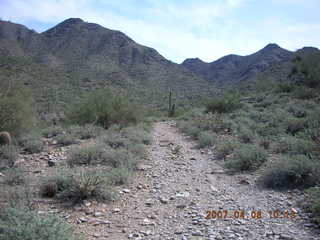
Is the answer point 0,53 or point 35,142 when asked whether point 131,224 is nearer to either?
point 35,142

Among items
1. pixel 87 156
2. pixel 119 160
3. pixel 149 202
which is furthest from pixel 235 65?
pixel 149 202

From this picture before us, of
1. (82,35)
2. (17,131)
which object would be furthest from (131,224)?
(82,35)

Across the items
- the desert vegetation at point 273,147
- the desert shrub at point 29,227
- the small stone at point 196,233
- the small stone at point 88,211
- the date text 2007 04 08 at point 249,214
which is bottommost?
the small stone at point 88,211

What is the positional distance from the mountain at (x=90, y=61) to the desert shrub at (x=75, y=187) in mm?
26692

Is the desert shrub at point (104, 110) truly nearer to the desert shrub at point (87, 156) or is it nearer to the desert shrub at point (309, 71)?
the desert shrub at point (87, 156)

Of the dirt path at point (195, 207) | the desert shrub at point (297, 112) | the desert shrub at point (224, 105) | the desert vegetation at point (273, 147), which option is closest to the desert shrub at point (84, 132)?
the dirt path at point (195, 207)

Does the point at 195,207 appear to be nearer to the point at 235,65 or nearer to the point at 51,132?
the point at 51,132

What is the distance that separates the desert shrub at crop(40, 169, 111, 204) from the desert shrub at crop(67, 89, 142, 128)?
718 cm

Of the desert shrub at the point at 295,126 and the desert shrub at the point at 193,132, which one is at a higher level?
the desert shrub at the point at 295,126

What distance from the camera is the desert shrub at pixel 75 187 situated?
488 cm

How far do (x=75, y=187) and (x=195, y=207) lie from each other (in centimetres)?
217

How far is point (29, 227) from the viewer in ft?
10.4

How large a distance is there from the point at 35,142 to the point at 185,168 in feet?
14.6

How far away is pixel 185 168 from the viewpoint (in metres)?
7.46
